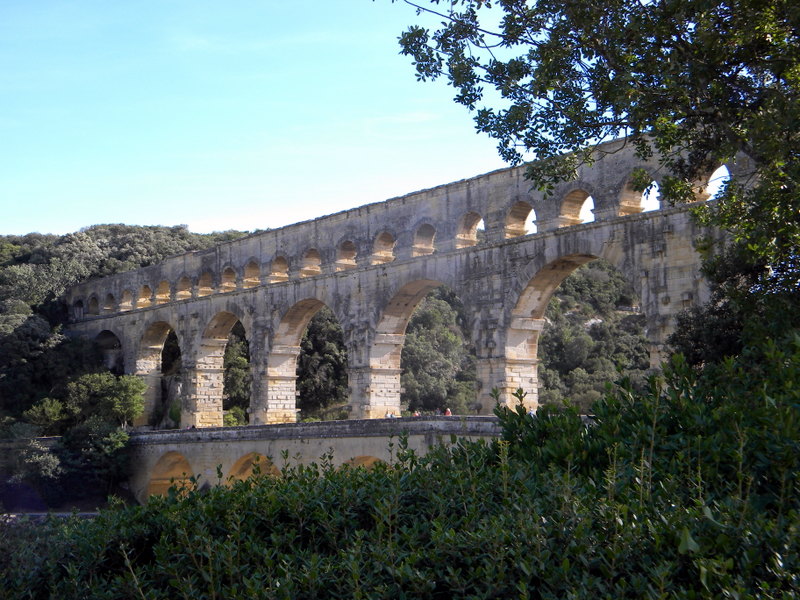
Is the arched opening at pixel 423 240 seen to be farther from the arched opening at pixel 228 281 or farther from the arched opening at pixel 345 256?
the arched opening at pixel 228 281

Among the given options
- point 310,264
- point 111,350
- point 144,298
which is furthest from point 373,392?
point 111,350

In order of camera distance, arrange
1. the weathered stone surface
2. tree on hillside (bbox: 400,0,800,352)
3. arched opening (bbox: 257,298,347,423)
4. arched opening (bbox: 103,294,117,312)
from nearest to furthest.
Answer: tree on hillside (bbox: 400,0,800,352) < the weathered stone surface < arched opening (bbox: 257,298,347,423) < arched opening (bbox: 103,294,117,312)

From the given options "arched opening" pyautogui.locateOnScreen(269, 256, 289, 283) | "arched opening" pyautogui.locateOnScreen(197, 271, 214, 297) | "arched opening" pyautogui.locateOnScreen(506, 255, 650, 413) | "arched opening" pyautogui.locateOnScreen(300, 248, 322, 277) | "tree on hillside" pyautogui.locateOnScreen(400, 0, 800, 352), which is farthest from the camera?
"arched opening" pyautogui.locateOnScreen(506, 255, 650, 413)

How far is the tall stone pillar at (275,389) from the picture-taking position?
27.4 meters

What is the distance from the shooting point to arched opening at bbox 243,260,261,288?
29219 mm

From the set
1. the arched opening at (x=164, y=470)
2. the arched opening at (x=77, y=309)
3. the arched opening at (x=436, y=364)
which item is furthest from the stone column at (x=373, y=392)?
the arched opening at (x=77, y=309)

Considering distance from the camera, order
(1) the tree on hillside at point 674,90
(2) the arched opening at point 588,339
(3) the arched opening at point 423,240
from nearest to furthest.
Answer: (1) the tree on hillside at point 674,90
(3) the arched opening at point 423,240
(2) the arched opening at point 588,339

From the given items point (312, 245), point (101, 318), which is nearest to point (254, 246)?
point (312, 245)

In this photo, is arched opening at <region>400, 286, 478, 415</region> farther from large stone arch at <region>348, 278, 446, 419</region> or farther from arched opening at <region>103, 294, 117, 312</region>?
large stone arch at <region>348, 278, 446, 419</region>

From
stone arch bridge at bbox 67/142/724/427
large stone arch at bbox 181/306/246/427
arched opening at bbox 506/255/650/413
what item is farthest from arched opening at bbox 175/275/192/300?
arched opening at bbox 506/255/650/413

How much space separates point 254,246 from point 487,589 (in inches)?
962

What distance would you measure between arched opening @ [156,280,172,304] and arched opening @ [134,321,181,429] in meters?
1.00

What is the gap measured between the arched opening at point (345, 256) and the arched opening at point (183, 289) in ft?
26.3

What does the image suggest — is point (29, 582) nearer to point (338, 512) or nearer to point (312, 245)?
point (338, 512)
